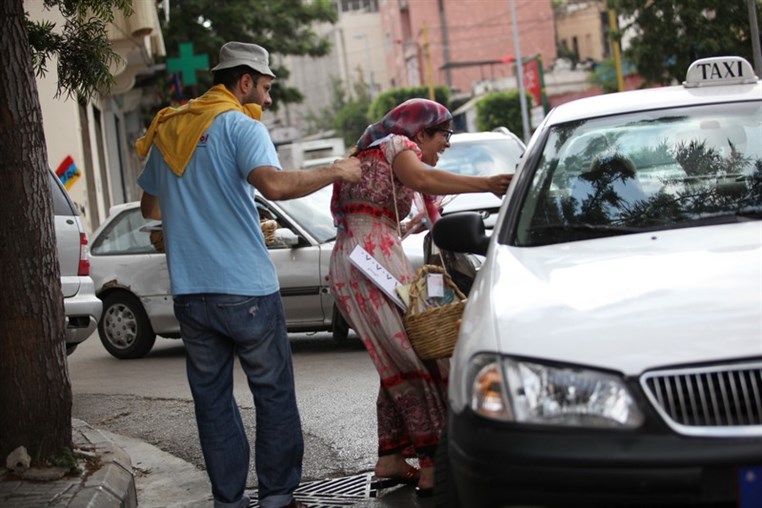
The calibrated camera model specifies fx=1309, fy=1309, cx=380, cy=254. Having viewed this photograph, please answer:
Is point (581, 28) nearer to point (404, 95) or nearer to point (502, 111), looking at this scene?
point (404, 95)

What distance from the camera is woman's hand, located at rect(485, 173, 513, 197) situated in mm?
5086

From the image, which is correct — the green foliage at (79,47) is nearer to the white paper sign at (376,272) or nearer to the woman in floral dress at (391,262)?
the woman in floral dress at (391,262)

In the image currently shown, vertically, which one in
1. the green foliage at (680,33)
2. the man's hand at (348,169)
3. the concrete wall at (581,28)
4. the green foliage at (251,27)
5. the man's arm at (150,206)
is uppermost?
the concrete wall at (581,28)

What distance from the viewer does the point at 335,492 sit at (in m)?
5.88

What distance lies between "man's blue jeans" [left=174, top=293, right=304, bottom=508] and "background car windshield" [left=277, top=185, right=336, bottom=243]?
5712mm

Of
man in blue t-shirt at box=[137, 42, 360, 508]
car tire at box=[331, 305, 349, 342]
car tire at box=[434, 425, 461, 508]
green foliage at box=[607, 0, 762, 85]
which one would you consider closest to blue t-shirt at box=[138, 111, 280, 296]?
man in blue t-shirt at box=[137, 42, 360, 508]

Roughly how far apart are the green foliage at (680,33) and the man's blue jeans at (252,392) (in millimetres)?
20080

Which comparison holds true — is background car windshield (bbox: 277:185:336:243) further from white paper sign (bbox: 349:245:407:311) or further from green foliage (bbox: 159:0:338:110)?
green foliage (bbox: 159:0:338:110)

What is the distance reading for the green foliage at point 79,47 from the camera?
22.8ft

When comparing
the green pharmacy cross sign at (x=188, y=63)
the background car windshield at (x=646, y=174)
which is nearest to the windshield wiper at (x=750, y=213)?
the background car windshield at (x=646, y=174)

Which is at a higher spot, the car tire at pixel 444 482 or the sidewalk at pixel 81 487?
the car tire at pixel 444 482

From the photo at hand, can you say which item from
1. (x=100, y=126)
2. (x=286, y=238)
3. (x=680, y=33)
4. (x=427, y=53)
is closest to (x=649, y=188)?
(x=286, y=238)

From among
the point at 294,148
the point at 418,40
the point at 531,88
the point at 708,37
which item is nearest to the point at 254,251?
the point at 708,37

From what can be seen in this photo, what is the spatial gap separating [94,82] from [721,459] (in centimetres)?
471
